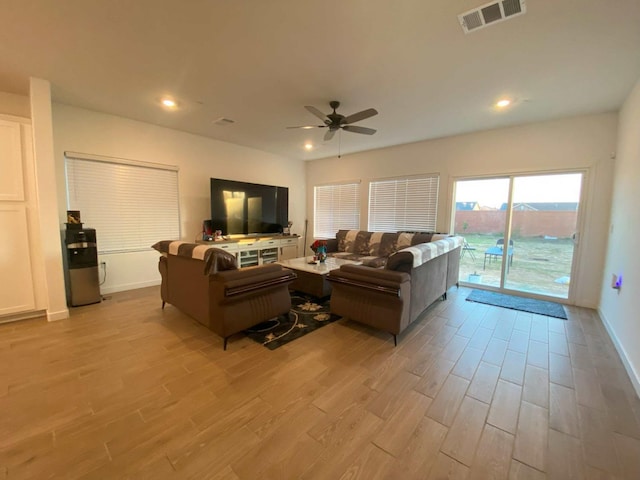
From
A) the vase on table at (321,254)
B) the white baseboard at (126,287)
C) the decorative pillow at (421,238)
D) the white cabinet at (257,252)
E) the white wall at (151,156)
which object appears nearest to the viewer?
the white wall at (151,156)

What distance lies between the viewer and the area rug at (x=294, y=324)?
262 cm

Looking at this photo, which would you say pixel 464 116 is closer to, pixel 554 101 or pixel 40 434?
pixel 554 101

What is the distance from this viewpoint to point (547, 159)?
12.4 feet

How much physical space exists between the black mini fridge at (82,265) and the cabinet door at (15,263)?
37 cm

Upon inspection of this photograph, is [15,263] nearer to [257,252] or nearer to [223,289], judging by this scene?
[223,289]

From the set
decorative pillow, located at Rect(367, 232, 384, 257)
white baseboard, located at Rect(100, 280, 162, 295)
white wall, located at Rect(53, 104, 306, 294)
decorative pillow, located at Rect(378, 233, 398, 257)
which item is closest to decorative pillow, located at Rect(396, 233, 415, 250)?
decorative pillow, located at Rect(378, 233, 398, 257)

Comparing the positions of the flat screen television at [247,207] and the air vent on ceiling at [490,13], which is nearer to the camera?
the air vent on ceiling at [490,13]

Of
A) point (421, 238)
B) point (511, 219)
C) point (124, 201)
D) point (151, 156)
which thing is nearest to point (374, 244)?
point (421, 238)

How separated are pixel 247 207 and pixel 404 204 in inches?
126

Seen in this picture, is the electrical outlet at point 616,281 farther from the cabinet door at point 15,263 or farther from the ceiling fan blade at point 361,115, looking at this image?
the cabinet door at point 15,263

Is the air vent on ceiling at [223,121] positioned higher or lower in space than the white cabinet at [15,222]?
higher

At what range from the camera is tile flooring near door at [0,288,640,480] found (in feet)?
4.42

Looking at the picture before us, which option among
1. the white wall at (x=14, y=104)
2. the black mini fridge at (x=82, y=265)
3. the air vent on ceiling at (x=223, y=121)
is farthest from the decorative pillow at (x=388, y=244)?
the white wall at (x=14, y=104)

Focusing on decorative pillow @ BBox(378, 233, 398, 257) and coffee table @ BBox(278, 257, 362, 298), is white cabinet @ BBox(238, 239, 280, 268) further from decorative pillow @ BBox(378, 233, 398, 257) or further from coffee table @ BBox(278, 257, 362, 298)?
decorative pillow @ BBox(378, 233, 398, 257)
